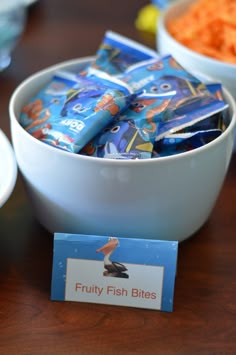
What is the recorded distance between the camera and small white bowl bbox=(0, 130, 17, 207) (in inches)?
22.3

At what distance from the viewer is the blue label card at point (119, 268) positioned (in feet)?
1.80

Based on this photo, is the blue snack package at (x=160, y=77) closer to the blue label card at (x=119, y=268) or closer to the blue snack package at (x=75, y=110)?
the blue snack package at (x=75, y=110)

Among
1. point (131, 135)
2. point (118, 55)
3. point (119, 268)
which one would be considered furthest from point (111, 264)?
point (118, 55)

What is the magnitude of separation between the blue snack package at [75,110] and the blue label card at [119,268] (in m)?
0.10

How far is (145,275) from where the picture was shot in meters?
0.55

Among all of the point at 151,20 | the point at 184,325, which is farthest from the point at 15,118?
the point at 151,20

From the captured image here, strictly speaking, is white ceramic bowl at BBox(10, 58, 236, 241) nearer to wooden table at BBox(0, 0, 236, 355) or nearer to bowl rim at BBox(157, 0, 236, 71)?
wooden table at BBox(0, 0, 236, 355)

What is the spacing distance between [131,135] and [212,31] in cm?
32

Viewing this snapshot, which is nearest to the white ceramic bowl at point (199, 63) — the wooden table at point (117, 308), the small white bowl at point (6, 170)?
the wooden table at point (117, 308)

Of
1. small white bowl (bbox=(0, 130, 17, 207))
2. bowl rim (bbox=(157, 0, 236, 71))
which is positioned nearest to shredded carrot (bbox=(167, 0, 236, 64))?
bowl rim (bbox=(157, 0, 236, 71))

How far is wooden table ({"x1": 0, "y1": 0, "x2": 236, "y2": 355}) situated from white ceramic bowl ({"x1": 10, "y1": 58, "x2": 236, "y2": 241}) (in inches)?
1.8

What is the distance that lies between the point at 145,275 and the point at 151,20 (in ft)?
2.37

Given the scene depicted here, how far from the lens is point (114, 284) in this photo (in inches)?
22.0

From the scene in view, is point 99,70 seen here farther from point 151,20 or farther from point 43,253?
point 151,20
